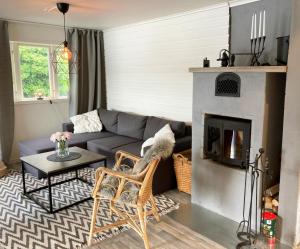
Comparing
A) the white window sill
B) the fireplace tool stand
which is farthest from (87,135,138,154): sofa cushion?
the fireplace tool stand

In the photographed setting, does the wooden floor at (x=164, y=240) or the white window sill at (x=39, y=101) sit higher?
the white window sill at (x=39, y=101)

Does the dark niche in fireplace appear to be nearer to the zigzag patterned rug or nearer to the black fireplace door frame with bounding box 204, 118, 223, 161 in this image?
the black fireplace door frame with bounding box 204, 118, 223, 161

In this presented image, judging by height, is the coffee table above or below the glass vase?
below

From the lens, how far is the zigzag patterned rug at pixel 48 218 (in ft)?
8.19

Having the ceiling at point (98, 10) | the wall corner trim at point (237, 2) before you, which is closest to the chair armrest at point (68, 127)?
the ceiling at point (98, 10)

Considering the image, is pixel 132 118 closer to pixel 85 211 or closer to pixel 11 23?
pixel 85 211

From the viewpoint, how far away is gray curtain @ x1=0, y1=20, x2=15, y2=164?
4.34 metres

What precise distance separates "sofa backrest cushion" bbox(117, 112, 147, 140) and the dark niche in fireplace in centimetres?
170

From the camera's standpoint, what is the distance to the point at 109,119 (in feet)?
16.6

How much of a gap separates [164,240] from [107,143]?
2047 millimetres

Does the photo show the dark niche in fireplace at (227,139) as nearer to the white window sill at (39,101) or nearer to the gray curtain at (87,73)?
the gray curtain at (87,73)

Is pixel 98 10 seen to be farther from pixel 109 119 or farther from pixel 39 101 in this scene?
pixel 39 101

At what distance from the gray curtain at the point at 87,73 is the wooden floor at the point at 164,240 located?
3.22m

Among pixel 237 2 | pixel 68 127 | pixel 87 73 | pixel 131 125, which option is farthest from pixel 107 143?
pixel 237 2
